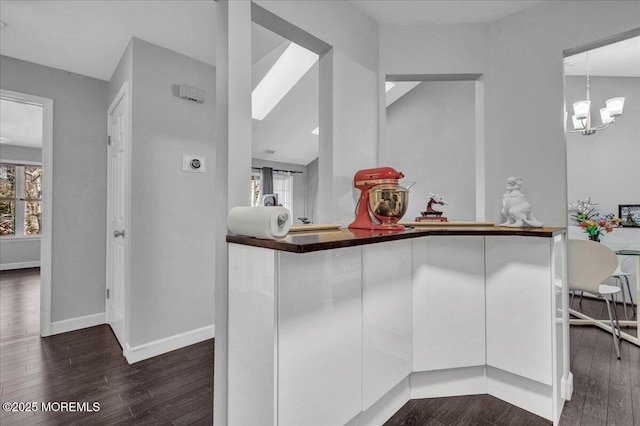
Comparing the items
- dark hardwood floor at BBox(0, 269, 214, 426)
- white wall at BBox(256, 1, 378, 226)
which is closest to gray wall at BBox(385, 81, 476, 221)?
white wall at BBox(256, 1, 378, 226)

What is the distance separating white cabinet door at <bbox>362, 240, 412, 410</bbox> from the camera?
1.46 meters

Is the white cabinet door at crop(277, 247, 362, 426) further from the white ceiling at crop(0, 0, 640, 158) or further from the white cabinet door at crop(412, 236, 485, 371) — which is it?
the white ceiling at crop(0, 0, 640, 158)

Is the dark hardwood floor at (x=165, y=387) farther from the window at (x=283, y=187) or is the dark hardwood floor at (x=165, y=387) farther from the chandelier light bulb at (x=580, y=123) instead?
the window at (x=283, y=187)

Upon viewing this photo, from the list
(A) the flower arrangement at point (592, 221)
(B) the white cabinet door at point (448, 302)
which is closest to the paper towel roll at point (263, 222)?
(B) the white cabinet door at point (448, 302)

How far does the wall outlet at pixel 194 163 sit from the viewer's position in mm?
2582

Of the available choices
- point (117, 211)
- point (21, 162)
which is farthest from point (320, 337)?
point (21, 162)

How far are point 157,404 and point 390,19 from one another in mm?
2839

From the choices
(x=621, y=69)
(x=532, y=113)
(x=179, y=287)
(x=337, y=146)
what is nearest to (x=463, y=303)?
(x=337, y=146)

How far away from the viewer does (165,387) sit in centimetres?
194

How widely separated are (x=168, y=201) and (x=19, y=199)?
19.1 ft

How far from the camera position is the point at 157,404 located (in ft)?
5.78

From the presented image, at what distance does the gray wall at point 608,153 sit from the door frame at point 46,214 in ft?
19.0

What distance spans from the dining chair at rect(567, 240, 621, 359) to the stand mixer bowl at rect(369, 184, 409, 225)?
6.32 ft

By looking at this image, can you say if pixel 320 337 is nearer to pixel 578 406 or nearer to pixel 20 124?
pixel 578 406
